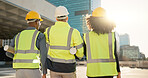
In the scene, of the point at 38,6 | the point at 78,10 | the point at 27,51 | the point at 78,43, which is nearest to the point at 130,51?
the point at 78,10

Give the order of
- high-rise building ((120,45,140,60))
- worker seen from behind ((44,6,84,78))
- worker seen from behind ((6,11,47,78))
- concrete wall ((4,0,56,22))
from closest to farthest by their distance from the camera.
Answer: worker seen from behind ((44,6,84,78)) → worker seen from behind ((6,11,47,78)) → concrete wall ((4,0,56,22)) → high-rise building ((120,45,140,60))

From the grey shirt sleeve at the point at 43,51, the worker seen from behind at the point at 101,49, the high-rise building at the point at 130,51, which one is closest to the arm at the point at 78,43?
Result: the worker seen from behind at the point at 101,49

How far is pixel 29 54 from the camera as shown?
3.24m

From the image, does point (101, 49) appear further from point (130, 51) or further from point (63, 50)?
point (130, 51)

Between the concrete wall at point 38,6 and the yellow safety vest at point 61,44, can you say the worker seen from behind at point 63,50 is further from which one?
the concrete wall at point 38,6

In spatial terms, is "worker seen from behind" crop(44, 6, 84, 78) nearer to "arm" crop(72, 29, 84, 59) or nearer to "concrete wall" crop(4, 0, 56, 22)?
"arm" crop(72, 29, 84, 59)

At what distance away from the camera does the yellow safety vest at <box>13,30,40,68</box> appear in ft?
10.5

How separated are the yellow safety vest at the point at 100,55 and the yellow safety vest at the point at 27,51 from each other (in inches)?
37.6

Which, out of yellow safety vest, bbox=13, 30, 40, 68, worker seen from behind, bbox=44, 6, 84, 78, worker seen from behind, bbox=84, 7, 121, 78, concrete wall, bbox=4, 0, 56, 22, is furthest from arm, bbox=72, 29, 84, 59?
concrete wall, bbox=4, 0, 56, 22

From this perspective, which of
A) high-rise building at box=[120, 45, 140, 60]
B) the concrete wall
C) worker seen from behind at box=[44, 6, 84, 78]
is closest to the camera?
worker seen from behind at box=[44, 6, 84, 78]

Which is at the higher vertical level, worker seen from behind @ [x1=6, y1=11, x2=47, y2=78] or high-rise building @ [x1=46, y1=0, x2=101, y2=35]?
high-rise building @ [x1=46, y1=0, x2=101, y2=35]

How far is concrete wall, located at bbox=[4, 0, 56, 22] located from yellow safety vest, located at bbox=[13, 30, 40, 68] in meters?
17.0

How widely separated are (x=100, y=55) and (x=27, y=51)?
1316 mm

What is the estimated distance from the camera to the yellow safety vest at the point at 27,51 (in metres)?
3.21
